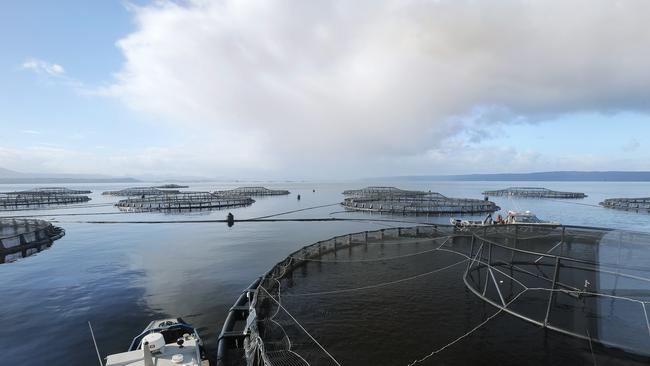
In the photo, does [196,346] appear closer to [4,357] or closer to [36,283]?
[4,357]

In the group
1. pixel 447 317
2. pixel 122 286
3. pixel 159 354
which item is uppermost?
pixel 159 354

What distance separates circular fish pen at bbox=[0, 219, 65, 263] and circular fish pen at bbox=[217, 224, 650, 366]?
40.4 m

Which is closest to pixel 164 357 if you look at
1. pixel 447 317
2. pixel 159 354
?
pixel 159 354

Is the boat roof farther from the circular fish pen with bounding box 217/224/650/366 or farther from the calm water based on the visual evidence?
the calm water

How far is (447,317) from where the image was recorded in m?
19.7

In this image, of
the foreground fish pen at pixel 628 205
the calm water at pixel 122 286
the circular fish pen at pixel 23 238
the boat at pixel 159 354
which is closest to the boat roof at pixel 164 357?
the boat at pixel 159 354

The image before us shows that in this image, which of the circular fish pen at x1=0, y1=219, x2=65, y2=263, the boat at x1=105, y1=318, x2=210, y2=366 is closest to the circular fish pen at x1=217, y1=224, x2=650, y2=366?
the boat at x1=105, y1=318, x2=210, y2=366

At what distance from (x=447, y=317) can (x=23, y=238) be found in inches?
2256

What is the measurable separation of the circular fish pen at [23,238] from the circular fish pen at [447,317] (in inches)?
1589

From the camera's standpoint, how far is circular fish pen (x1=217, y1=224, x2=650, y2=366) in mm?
15656

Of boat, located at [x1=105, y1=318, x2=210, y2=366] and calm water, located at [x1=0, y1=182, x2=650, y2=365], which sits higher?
boat, located at [x1=105, y1=318, x2=210, y2=366]

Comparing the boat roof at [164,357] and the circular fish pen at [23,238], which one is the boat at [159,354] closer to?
the boat roof at [164,357]

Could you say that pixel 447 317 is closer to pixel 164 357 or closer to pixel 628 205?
pixel 164 357

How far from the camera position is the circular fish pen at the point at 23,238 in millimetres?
41156
